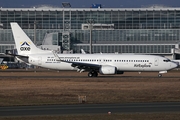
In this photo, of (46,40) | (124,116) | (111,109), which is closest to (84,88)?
(111,109)

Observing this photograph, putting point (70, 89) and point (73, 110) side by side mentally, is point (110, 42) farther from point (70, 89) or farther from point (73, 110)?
point (73, 110)

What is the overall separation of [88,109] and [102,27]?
11687 centimetres

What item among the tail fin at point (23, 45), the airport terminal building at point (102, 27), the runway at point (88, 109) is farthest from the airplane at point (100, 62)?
the airport terminal building at point (102, 27)

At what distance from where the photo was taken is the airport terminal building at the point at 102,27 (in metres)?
142

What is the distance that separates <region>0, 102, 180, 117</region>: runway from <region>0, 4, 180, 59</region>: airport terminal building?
10390 centimetres

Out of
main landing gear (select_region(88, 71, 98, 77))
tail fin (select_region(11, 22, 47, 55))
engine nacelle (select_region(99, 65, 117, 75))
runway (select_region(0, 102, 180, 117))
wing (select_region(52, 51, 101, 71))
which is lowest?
main landing gear (select_region(88, 71, 98, 77))

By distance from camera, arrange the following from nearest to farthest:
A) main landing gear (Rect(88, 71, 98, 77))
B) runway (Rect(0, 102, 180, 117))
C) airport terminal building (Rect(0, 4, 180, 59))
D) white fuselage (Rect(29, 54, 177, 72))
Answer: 1. runway (Rect(0, 102, 180, 117))
2. main landing gear (Rect(88, 71, 98, 77))
3. white fuselage (Rect(29, 54, 177, 72))
4. airport terminal building (Rect(0, 4, 180, 59))

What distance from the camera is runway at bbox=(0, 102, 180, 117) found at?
106ft

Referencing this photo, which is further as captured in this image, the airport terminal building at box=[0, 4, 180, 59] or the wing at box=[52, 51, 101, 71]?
the airport terminal building at box=[0, 4, 180, 59]

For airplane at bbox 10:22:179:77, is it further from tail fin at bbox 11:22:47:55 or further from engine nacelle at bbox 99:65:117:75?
tail fin at bbox 11:22:47:55

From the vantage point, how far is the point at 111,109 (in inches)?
1334

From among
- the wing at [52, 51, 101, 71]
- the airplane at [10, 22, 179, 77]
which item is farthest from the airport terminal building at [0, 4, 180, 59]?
the wing at [52, 51, 101, 71]

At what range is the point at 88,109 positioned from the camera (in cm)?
3388

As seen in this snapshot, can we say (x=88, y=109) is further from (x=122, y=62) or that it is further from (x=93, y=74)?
(x=122, y=62)
